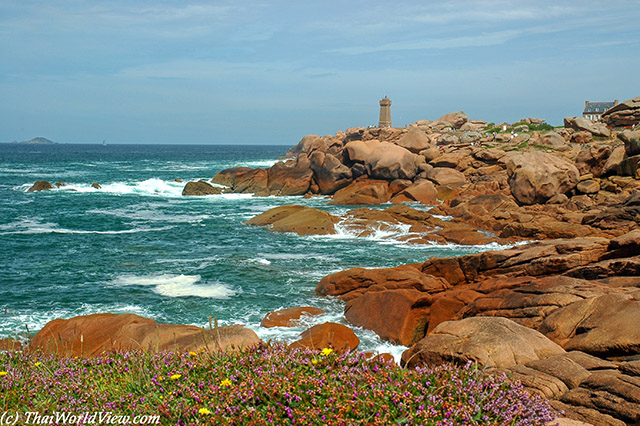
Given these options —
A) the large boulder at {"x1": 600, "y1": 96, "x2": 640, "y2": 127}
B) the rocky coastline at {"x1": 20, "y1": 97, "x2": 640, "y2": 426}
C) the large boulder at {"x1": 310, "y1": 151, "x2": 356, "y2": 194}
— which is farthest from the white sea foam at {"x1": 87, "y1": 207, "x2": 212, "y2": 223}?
the large boulder at {"x1": 600, "y1": 96, "x2": 640, "y2": 127}

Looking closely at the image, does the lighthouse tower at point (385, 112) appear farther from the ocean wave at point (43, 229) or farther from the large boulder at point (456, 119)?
the ocean wave at point (43, 229)

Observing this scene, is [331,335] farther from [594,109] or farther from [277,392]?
[594,109]

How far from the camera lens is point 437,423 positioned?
172 inches

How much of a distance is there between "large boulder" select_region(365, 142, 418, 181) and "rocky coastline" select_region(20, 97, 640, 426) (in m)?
0.15

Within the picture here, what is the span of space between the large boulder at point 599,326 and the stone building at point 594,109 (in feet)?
309

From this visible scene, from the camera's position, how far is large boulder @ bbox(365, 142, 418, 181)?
4878 cm

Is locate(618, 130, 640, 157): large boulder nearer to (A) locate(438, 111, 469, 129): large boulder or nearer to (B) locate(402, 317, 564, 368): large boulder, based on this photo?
(B) locate(402, 317, 564, 368): large boulder

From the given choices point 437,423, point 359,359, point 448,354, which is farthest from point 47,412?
point 448,354

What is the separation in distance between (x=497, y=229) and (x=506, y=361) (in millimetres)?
25543

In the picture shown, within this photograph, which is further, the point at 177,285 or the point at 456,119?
the point at 456,119

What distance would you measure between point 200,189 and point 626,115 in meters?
56.0

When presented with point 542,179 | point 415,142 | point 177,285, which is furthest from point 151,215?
point 542,179

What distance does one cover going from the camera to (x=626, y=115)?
68250mm

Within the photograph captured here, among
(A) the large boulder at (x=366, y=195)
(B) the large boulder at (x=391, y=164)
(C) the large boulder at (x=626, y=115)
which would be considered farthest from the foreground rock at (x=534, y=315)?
(C) the large boulder at (x=626, y=115)
